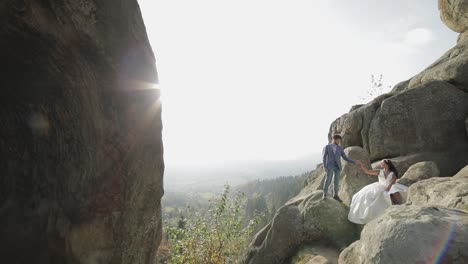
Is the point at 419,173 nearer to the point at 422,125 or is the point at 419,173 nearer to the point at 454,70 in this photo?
the point at 422,125

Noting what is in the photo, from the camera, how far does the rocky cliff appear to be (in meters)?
4.35

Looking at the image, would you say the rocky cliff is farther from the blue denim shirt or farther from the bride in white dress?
the blue denim shirt

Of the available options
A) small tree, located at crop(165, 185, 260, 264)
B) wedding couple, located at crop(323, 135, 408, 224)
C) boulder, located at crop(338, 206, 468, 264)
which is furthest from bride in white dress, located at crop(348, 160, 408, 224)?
boulder, located at crop(338, 206, 468, 264)

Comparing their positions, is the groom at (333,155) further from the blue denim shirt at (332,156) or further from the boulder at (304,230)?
the boulder at (304,230)

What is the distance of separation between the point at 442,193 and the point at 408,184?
5.90 m

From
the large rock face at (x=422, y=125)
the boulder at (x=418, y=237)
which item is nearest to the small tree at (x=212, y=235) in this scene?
the boulder at (x=418, y=237)

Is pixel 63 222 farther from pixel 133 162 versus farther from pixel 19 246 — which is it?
pixel 133 162

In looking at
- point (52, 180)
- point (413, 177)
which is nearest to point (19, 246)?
point (52, 180)

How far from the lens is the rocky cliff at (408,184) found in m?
4.35

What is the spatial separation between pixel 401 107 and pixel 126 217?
1849 cm

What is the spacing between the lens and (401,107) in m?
17.9

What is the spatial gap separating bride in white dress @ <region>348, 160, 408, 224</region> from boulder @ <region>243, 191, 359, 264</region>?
0.89m

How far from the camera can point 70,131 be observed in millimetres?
6242

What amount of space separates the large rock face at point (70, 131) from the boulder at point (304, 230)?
8.09 metres
